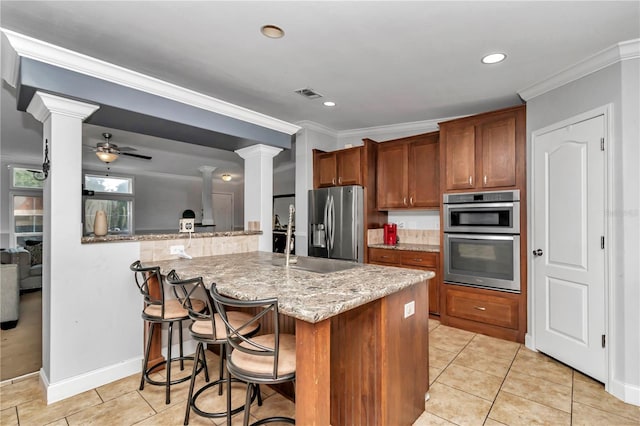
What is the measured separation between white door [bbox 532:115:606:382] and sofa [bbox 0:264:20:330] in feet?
19.1

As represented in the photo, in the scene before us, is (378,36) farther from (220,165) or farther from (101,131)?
(220,165)

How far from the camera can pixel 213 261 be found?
2588mm

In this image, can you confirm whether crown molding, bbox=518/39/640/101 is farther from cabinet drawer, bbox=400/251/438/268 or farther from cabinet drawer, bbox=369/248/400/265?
cabinet drawer, bbox=369/248/400/265

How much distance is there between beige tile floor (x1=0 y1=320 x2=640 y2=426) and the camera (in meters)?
1.94

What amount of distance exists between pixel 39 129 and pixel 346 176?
4354 mm

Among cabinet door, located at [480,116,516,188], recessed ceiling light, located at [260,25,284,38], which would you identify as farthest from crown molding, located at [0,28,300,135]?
cabinet door, located at [480,116,516,188]

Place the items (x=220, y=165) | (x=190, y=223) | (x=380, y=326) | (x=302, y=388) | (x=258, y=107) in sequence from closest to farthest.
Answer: (x=302, y=388) < (x=380, y=326) < (x=190, y=223) < (x=258, y=107) < (x=220, y=165)

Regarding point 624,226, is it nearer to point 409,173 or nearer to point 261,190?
point 409,173

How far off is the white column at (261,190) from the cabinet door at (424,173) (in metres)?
1.79

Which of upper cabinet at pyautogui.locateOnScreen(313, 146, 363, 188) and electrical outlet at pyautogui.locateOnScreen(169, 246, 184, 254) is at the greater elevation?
upper cabinet at pyautogui.locateOnScreen(313, 146, 363, 188)

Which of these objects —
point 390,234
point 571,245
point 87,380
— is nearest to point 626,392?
point 571,245

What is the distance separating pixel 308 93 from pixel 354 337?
2.50 m

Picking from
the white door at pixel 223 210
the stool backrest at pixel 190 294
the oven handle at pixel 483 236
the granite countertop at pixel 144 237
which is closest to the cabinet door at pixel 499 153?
the oven handle at pixel 483 236

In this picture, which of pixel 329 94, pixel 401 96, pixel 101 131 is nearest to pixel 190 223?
pixel 329 94
